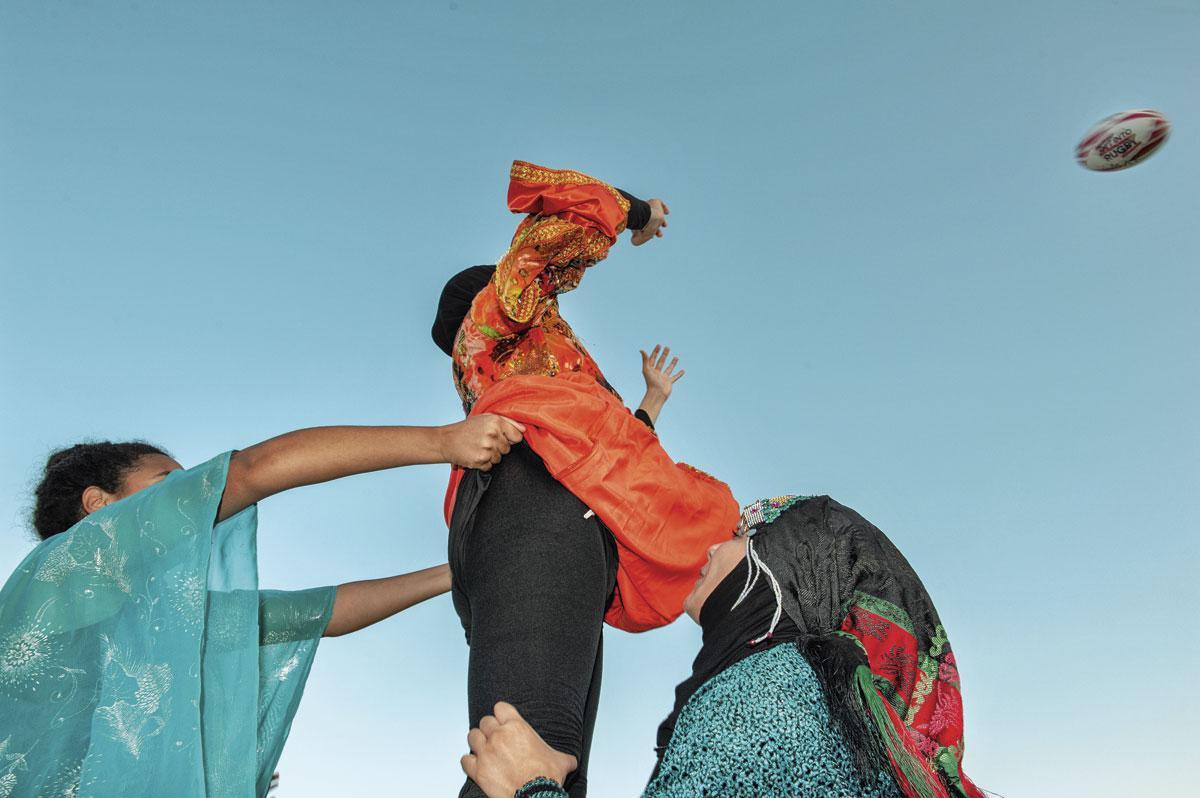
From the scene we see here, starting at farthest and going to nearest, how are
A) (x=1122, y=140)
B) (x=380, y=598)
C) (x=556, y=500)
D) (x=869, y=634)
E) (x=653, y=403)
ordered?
(x=1122, y=140), (x=653, y=403), (x=380, y=598), (x=556, y=500), (x=869, y=634)

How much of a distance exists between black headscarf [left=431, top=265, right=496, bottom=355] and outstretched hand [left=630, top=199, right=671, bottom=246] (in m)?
0.42

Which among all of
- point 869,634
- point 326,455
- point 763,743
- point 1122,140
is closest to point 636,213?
point 326,455

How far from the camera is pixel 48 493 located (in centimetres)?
254

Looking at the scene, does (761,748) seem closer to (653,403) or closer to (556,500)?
(556,500)

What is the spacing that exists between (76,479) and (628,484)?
1.66 metres

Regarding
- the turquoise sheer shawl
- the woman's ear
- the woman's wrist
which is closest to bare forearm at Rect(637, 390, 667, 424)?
the woman's wrist

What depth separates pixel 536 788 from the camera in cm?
143

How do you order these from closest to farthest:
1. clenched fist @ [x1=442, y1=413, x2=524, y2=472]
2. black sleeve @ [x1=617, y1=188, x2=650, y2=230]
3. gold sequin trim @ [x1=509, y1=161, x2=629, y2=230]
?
clenched fist @ [x1=442, y1=413, x2=524, y2=472], gold sequin trim @ [x1=509, y1=161, x2=629, y2=230], black sleeve @ [x1=617, y1=188, x2=650, y2=230]

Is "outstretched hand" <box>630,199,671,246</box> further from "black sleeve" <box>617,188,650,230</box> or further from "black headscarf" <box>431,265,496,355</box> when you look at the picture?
"black headscarf" <box>431,265,496,355</box>

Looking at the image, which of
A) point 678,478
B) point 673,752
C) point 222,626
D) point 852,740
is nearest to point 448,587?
point 222,626

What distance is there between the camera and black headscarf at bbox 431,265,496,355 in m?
2.41

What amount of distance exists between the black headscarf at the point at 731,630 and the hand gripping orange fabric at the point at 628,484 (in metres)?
0.13

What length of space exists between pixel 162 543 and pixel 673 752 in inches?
48.0

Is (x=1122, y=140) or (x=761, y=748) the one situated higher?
(x=1122, y=140)
